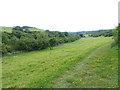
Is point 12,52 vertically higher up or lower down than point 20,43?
lower down

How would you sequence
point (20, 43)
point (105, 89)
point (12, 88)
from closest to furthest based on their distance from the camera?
point (105, 89) → point (12, 88) → point (20, 43)

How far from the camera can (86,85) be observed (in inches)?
419

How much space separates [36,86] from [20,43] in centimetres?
5605

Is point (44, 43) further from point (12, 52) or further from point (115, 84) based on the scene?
point (115, 84)

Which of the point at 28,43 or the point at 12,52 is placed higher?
the point at 28,43

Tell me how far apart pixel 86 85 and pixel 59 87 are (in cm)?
281

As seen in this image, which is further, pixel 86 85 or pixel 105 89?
pixel 86 85

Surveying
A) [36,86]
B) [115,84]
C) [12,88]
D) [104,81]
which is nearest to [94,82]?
[104,81]

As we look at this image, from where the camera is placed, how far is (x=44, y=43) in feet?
234

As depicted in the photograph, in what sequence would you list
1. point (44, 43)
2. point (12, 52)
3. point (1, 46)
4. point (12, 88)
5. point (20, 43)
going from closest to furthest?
point (12, 88) → point (1, 46) → point (12, 52) → point (20, 43) → point (44, 43)

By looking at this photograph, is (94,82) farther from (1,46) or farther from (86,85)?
(1,46)

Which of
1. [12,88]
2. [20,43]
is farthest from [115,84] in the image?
[20,43]

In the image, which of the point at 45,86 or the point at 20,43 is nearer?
the point at 45,86

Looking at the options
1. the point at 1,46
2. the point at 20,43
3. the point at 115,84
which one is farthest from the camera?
the point at 20,43
